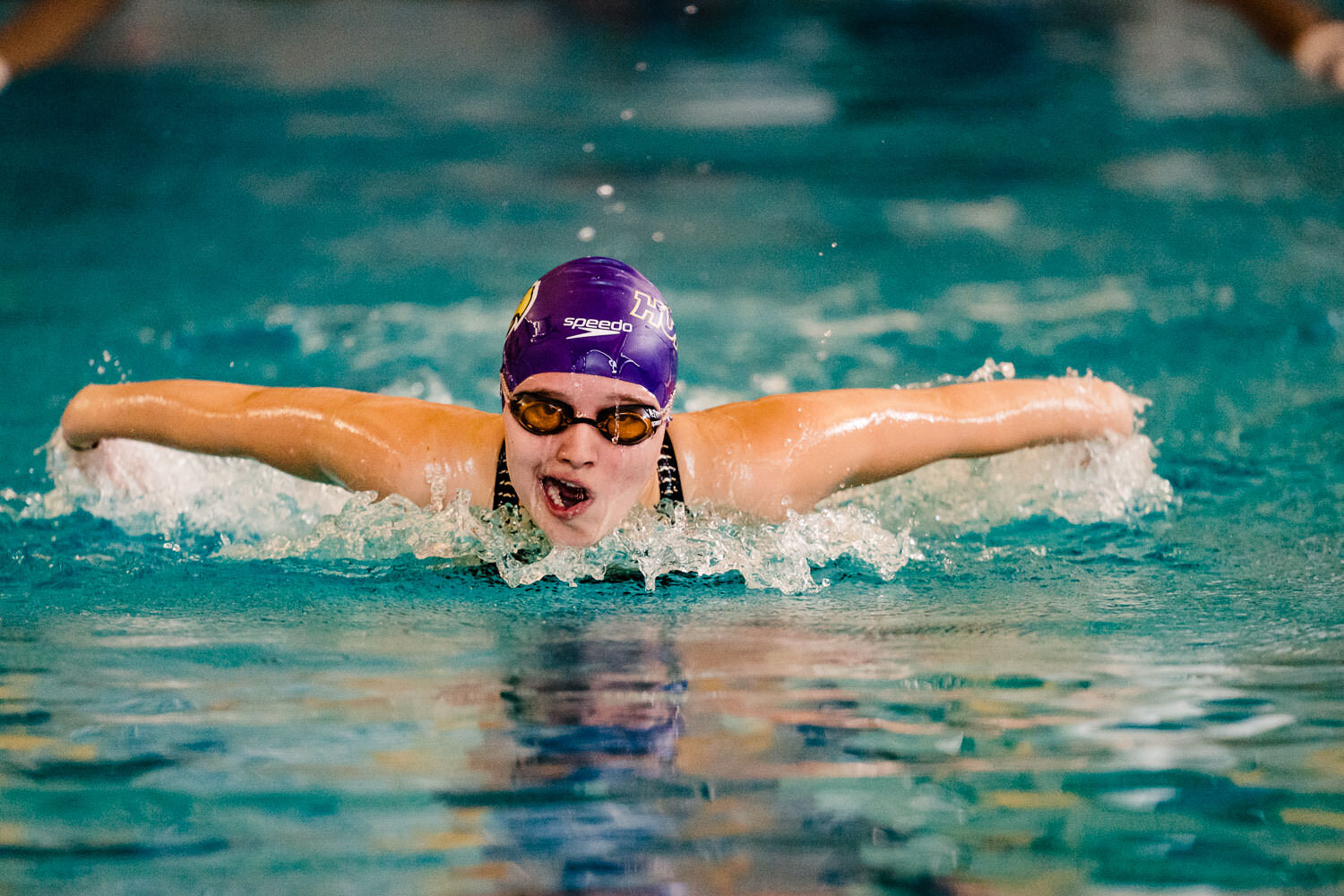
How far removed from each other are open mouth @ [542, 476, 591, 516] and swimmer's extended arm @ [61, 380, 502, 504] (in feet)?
0.86

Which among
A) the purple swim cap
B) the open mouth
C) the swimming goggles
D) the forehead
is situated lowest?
the open mouth

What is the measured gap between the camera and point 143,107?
8742 mm

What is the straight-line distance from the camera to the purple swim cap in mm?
3223

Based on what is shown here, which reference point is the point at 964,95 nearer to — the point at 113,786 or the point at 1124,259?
the point at 1124,259

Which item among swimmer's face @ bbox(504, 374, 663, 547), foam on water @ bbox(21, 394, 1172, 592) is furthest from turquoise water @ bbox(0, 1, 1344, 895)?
swimmer's face @ bbox(504, 374, 663, 547)

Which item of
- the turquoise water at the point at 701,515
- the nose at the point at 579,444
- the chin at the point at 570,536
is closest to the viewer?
the turquoise water at the point at 701,515

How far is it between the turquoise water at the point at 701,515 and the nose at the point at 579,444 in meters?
0.34

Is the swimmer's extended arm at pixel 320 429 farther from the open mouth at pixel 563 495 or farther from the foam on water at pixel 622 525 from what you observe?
the open mouth at pixel 563 495

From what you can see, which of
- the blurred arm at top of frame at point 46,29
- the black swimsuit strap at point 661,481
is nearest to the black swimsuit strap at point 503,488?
the black swimsuit strap at point 661,481

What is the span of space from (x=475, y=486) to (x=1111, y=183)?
608 centimetres

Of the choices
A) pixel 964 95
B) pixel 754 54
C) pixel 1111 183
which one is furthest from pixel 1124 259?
pixel 754 54

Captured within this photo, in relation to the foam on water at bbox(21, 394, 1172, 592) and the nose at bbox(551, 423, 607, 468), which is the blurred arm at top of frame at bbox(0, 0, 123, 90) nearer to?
the foam on water at bbox(21, 394, 1172, 592)

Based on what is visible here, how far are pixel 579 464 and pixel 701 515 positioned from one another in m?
0.47

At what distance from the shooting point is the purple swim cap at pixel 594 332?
3.22m
